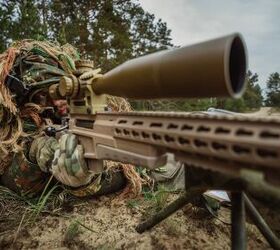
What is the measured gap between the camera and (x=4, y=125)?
2.54 meters

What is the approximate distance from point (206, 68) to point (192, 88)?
74 mm

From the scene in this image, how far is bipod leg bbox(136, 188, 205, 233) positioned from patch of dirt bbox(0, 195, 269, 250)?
0.09m

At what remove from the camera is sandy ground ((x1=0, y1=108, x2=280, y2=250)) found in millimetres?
2160

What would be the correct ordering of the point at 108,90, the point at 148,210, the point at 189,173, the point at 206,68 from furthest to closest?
the point at 148,210 → the point at 189,173 → the point at 108,90 → the point at 206,68

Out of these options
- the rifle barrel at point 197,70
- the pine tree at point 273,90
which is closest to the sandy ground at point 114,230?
the rifle barrel at point 197,70

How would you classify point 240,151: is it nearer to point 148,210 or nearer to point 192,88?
point 192,88

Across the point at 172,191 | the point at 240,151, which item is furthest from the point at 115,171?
the point at 240,151

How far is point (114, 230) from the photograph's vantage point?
88.4 inches

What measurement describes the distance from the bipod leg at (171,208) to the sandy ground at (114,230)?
3.7 inches

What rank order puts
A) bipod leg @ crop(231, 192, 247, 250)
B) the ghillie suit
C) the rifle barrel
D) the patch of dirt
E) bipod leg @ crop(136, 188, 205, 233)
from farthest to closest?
the ghillie suit → the patch of dirt → bipod leg @ crop(136, 188, 205, 233) → bipod leg @ crop(231, 192, 247, 250) → the rifle barrel

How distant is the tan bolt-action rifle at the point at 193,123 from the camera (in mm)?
911

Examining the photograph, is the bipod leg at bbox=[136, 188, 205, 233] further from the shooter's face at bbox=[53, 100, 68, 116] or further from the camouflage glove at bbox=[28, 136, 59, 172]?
the shooter's face at bbox=[53, 100, 68, 116]

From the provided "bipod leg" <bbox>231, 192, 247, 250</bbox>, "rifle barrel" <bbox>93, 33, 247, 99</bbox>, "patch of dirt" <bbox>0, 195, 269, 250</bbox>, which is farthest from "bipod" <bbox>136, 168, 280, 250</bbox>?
"rifle barrel" <bbox>93, 33, 247, 99</bbox>

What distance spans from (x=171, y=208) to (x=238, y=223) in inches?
13.9
